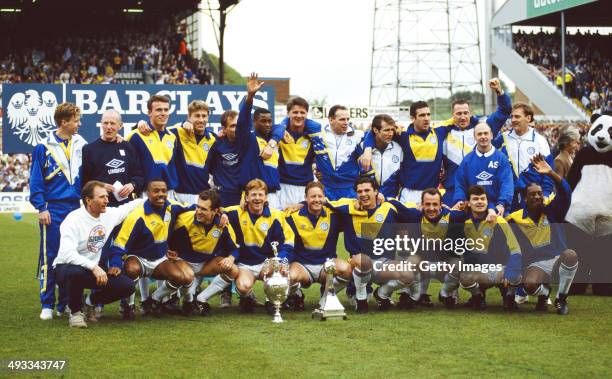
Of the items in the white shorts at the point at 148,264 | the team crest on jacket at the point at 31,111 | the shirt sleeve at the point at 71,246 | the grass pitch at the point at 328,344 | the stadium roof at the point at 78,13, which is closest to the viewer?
the grass pitch at the point at 328,344

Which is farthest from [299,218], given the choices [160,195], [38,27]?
[38,27]

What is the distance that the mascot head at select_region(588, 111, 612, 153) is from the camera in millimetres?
8250

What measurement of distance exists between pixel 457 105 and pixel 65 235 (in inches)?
163

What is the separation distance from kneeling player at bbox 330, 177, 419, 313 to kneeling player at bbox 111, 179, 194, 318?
1.51m

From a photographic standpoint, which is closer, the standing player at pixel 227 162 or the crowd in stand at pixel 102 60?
the standing player at pixel 227 162

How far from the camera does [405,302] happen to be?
7.90 metres

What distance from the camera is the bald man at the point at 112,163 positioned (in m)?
7.58

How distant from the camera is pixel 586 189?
8.43 m

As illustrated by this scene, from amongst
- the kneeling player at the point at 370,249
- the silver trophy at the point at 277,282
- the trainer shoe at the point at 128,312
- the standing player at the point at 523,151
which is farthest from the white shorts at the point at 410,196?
the trainer shoe at the point at 128,312

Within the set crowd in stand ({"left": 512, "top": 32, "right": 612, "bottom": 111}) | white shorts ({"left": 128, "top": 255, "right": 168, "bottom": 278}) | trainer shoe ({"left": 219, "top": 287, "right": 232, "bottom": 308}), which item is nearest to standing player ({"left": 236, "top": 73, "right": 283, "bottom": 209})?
trainer shoe ({"left": 219, "top": 287, "right": 232, "bottom": 308})

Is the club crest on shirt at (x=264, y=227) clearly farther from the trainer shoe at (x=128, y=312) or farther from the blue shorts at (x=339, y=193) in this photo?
the trainer shoe at (x=128, y=312)

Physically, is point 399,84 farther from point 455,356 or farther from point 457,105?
point 455,356

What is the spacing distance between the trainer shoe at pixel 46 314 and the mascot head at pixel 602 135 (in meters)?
5.34

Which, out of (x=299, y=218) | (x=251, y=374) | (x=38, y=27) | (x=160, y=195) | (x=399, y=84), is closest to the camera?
(x=251, y=374)
